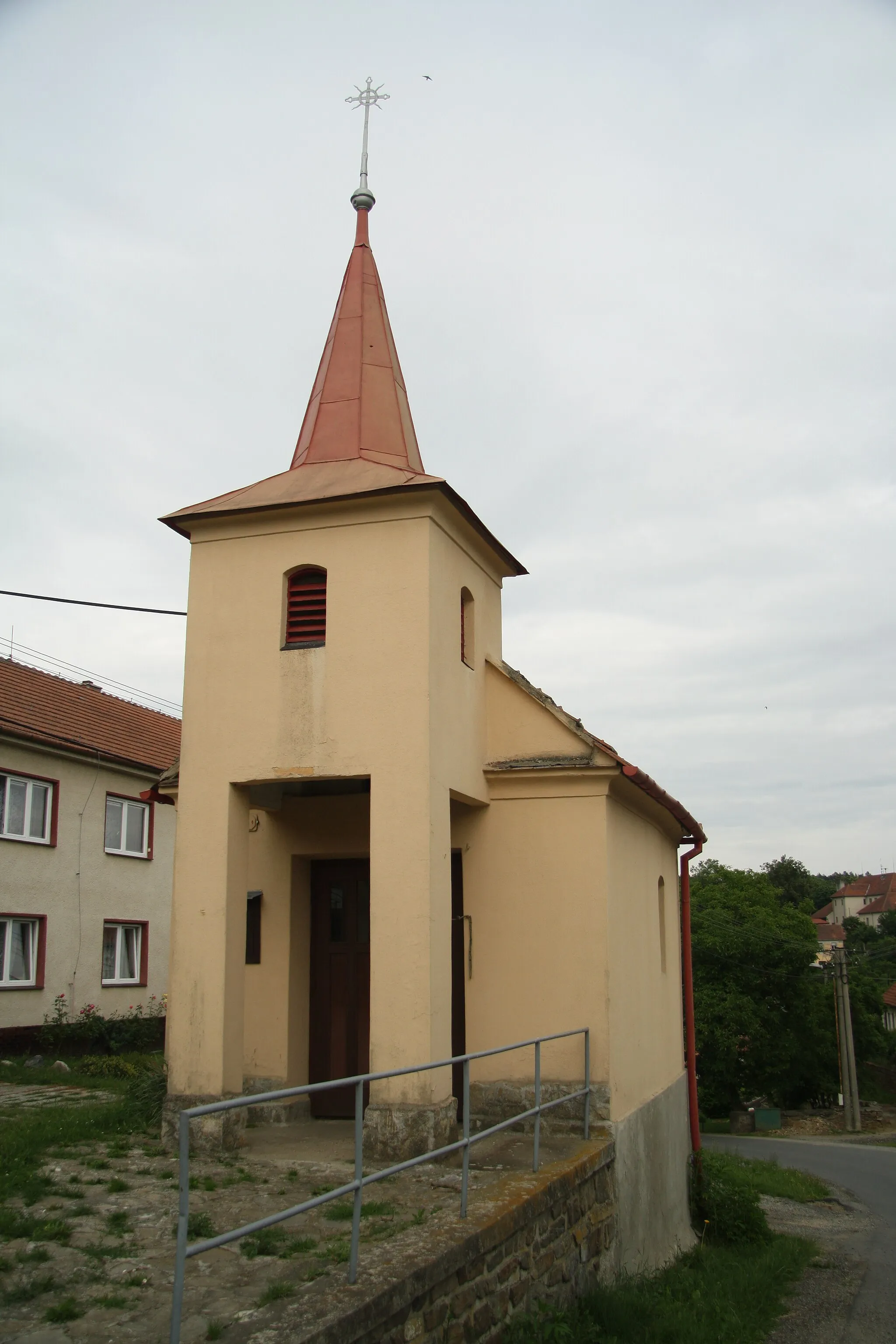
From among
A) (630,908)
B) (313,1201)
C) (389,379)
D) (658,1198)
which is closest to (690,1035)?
(658,1198)

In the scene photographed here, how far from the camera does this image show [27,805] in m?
18.3

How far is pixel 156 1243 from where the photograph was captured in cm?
582

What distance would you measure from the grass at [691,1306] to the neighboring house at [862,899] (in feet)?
356

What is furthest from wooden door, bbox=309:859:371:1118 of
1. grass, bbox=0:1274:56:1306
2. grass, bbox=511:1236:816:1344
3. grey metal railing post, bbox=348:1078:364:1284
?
grass, bbox=0:1274:56:1306

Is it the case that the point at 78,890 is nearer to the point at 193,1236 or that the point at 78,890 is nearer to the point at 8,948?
the point at 8,948

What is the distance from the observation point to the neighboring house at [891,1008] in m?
58.1

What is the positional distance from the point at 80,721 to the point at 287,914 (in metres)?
11.7

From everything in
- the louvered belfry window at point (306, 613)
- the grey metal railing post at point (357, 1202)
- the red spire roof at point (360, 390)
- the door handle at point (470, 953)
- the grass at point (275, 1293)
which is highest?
the red spire roof at point (360, 390)

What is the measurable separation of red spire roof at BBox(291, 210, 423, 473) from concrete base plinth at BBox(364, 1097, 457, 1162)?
566cm

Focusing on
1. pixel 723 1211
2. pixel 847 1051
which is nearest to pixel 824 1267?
pixel 723 1211

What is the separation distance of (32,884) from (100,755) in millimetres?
2668

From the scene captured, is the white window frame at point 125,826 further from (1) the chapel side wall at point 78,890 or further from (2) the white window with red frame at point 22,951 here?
(2) the white window with red frame at point 22,951

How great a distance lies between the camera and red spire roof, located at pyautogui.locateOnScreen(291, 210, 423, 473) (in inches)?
421

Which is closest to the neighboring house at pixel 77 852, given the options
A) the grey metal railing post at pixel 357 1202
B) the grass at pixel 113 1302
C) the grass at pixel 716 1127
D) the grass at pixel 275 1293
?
the grey metal railing post at pixel 357 1202
